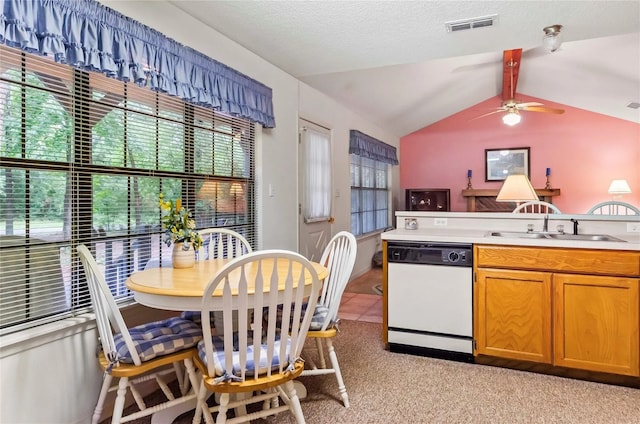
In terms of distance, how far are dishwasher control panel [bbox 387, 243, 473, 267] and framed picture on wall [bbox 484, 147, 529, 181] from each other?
524cm

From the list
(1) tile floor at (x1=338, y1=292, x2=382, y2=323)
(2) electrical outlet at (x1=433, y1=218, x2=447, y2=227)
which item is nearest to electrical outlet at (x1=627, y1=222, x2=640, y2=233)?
(2) electrical outlet at (x1=433, y1=218, x2=447, y2=227)

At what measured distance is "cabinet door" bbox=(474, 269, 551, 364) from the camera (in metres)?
2.47

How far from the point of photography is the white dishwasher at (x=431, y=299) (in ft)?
8.76

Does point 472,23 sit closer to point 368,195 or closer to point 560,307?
point 560,307

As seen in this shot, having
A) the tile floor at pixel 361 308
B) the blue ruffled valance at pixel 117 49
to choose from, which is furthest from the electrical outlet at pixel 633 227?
the blue ruffled valance at pixel 117 49

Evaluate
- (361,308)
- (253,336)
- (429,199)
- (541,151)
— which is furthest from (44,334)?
(541,151)

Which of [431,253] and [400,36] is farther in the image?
[400,36]

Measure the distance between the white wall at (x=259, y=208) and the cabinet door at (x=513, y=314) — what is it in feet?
5.77

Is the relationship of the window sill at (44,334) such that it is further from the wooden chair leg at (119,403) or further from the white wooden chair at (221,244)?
the white wooden chair at (221,244)

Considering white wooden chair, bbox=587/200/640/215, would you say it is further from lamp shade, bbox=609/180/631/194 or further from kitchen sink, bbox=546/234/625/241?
kitchen sink, bbox=546/234/625/241

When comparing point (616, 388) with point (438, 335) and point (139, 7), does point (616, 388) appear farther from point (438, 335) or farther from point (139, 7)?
point (139, 7)

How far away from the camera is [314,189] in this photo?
445 cm

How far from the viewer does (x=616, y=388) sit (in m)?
2.33

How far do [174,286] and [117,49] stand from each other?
119 centimetres
